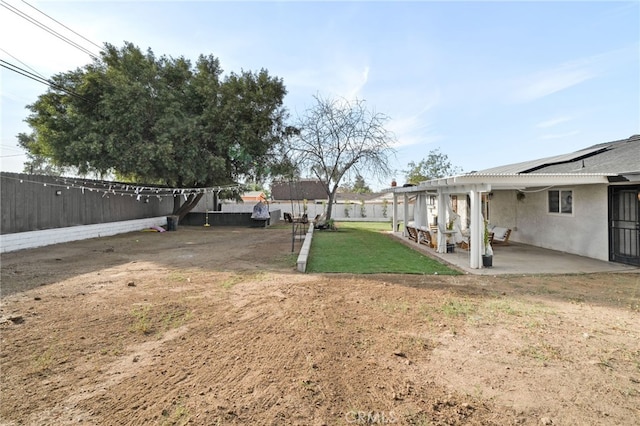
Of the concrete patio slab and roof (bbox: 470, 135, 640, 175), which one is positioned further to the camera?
roof (bbox: 470, 135, 640, 175)

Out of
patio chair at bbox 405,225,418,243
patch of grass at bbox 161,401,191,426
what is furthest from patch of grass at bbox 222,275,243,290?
patio chair at bbox 405,225,418,243

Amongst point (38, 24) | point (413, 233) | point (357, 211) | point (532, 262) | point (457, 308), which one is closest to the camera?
point (457, 308)

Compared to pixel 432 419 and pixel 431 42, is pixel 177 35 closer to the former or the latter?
pixel 431 42

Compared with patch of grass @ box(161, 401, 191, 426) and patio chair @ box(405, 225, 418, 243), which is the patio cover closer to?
patio chair @ box(405, 225, 418, 243)

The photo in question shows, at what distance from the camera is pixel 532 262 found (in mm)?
8195

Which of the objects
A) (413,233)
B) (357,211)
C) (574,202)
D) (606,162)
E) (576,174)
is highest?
(606,162)

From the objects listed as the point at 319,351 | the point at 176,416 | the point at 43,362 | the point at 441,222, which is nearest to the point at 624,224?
the point at 441,222

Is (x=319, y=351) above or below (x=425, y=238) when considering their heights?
below

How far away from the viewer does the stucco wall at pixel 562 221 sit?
8.36 m

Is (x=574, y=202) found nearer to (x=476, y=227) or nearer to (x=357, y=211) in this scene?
(x=476, y=227)

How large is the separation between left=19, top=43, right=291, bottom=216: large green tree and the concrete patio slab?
1116 centimetres

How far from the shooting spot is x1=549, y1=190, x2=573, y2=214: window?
9.29m

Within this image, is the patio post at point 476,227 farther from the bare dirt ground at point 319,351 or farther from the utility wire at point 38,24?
the utility wire at point 38,24

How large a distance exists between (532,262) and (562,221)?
2533 millimetres
